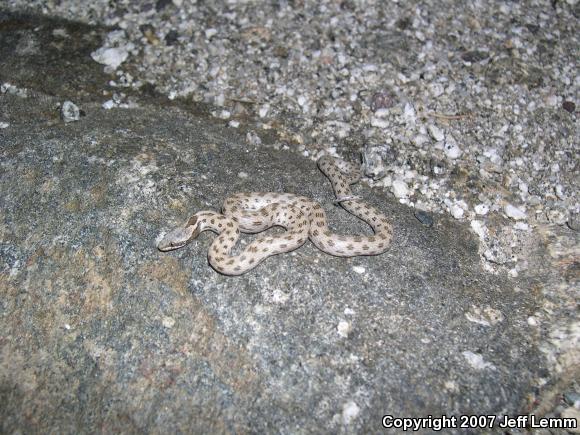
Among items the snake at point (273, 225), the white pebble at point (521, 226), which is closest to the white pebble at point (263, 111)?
the snake at point (273, 225)

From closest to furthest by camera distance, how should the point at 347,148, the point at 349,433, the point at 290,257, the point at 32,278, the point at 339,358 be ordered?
the point at 349,433 → the point at 339,358 → the point at 32,278 → the point at 290,257 → the point at 347,148

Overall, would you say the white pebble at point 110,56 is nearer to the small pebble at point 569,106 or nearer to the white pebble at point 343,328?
the white pebble at point 343,328

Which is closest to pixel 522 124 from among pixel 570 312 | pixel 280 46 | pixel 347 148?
pixel 347 148

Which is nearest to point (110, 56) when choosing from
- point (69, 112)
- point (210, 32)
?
point (69, 112)

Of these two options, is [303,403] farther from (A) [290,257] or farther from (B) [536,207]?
(B) [536,207]

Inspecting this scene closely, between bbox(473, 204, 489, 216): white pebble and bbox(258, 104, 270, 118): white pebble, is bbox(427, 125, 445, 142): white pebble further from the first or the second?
bbox(258, 104, 270, 118): white pebble

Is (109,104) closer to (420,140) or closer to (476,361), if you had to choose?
(420,140)
